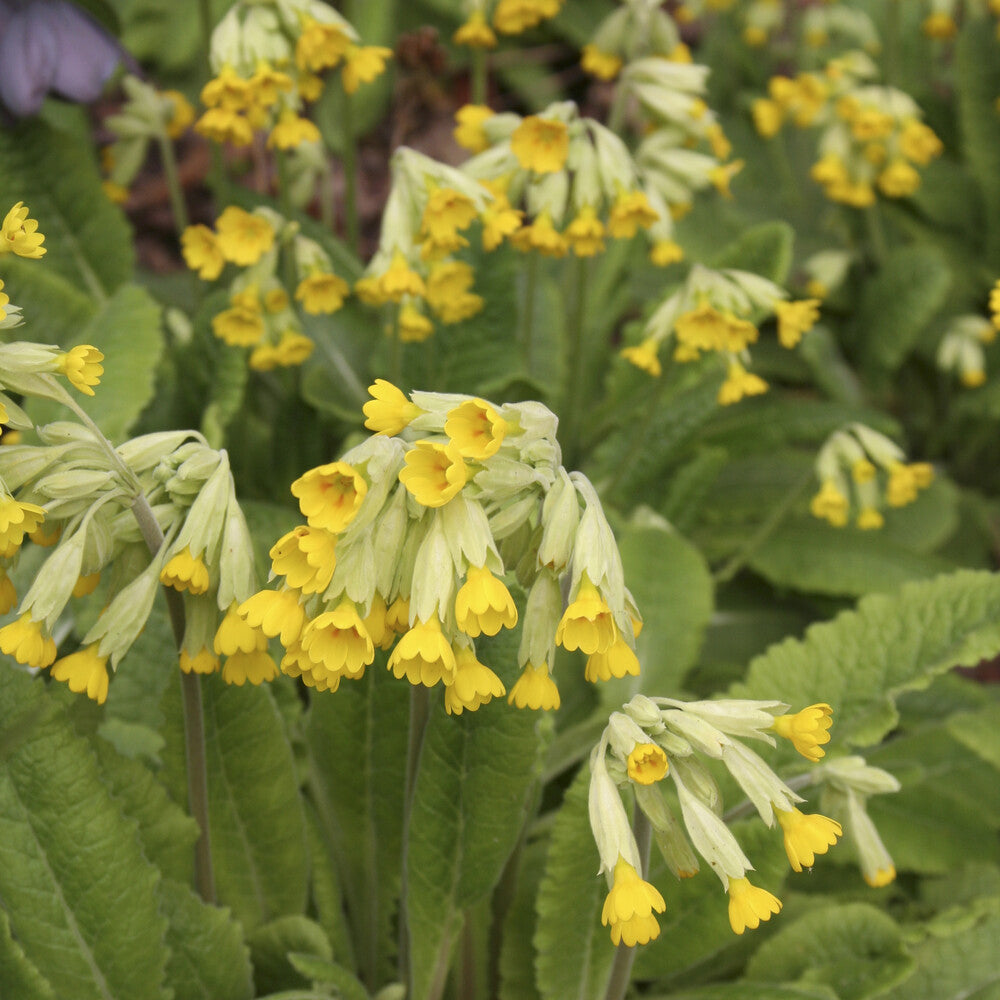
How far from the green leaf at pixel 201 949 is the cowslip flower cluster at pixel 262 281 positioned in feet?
3.72

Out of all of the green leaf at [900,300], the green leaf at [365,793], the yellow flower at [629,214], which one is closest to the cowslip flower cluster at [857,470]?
the yellow flower at [629,214]

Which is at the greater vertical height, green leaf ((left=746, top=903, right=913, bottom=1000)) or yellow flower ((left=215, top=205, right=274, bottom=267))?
yellow flower ((left=215, top=205, right=274, bottom=267))

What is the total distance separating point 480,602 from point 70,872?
2.50ft

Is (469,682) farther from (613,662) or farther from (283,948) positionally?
(283,948)

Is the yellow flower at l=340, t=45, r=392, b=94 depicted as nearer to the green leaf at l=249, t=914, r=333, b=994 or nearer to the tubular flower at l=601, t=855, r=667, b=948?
the green leaf at l=249, t=914, r=333, b=994

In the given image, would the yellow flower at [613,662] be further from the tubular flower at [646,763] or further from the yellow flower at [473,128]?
the yellow flower at [473,128]

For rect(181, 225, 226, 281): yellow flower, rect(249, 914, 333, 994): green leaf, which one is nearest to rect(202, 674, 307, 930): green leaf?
rect(249, 914, 333, 994): green leaf

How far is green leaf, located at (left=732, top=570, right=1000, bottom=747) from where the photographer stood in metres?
2.03

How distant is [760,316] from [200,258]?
4.22 ft

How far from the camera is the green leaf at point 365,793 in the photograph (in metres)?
1.89

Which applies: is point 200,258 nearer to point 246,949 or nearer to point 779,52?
point 246,949

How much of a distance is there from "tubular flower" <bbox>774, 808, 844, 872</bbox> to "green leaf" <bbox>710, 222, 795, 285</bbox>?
1718mm

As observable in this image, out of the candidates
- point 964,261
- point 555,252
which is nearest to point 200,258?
point 555,252

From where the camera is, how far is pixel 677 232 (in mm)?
3809
